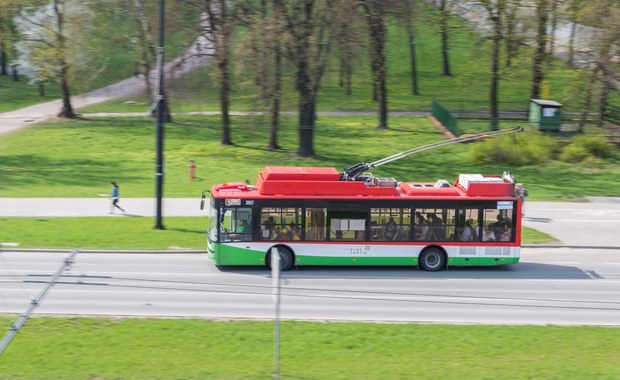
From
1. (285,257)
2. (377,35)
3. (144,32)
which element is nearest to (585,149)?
(377,35)

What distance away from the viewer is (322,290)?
21672 millimetres

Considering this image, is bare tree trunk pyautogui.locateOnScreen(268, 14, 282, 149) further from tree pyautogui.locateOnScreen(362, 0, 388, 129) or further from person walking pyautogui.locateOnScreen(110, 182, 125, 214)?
person walking pyautogui.locateOnScreen(110, 182, 125, 214)

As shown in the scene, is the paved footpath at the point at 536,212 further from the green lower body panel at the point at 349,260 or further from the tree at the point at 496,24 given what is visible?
the tree at the point at 496,24

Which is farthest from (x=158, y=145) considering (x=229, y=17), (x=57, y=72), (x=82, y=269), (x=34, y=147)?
(x=57, y=72)

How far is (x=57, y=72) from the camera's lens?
51.6 metres

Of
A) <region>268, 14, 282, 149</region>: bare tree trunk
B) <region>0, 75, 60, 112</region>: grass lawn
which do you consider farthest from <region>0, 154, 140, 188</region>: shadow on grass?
<region>0, 75, 60, 112</region>: grass lawn

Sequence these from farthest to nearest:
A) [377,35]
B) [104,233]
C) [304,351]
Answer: [377,35] < [104,233] < [304,351]

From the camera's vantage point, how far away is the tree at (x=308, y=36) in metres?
40.2

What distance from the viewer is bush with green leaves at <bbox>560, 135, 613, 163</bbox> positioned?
4325 cm

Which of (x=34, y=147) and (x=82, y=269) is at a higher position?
(x=34, y=147)

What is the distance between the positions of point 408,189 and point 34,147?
26.8m

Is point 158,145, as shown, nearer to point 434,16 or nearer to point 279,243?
point 279,243

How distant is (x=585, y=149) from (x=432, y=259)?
21998 millimetres

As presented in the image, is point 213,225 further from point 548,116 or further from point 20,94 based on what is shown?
point 20,94
